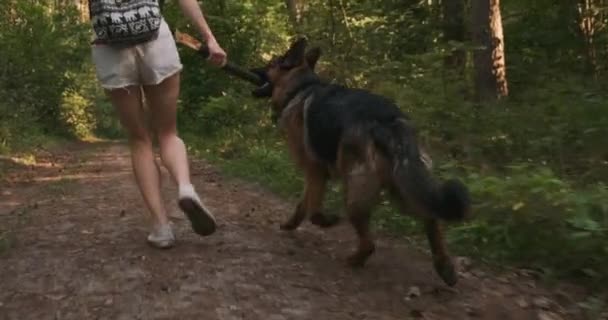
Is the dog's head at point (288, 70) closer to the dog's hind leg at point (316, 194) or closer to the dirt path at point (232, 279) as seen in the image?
the dog's hind leg at point (316, 194)

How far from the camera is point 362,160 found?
153 inches

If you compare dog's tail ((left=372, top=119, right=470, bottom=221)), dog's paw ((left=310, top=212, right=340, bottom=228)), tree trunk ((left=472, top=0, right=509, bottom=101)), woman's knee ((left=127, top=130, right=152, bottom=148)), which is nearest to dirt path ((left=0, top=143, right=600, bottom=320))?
dog's paw ((left=310, top=212, right=340, bottom=228))

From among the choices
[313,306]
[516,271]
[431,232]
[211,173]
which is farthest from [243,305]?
[211,173]

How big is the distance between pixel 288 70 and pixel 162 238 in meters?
1.57

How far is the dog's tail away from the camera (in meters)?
3.41

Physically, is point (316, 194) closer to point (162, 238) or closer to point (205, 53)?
point (162, 238)

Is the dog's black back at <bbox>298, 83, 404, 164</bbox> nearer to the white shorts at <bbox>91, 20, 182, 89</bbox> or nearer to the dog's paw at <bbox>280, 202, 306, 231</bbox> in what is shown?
the dog's paw at <bbox>280, 202, 306, 231</bbox>

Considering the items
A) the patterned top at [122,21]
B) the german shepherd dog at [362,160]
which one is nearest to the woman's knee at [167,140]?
the patterned top at [122,21]

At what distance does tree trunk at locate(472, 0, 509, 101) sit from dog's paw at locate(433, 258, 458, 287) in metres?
5.58

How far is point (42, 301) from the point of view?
11.5ft

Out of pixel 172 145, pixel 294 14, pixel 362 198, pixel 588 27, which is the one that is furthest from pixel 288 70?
pixel 294 14

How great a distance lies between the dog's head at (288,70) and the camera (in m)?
5.00

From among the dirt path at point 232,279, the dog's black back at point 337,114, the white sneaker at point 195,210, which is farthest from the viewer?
the white sneaker at point 195,210

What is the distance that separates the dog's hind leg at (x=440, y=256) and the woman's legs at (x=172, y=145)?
4.23 feet
